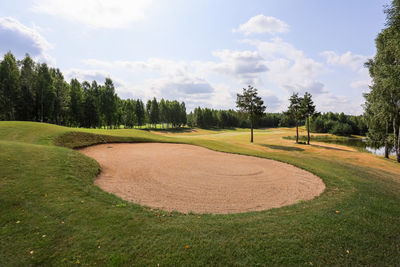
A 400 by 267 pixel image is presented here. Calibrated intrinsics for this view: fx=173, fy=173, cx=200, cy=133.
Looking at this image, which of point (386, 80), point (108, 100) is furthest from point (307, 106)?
point (108, 100)

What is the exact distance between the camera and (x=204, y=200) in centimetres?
1031

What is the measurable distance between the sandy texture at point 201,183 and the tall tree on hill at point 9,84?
40155 mm

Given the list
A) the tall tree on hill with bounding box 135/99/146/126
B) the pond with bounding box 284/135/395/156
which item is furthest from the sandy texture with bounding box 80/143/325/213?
the tall tree on hill with bounding box 135/99/146/126

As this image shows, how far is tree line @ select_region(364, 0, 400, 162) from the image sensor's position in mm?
14781

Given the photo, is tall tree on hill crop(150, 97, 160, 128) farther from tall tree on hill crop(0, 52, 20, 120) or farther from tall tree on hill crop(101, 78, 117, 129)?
tall tree on hill crop(0, 52, 20, 120)

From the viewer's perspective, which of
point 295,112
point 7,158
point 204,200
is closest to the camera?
point 204,200

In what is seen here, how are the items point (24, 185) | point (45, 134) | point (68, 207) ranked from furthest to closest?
point (45, 134) < point (24, 185) < point (68, 207)

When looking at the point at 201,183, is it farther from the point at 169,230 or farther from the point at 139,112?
the point at 139,112

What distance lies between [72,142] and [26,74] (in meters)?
42.6

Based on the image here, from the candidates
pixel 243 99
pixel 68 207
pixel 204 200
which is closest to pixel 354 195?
pixel 204 200

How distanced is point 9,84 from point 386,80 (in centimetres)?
6743

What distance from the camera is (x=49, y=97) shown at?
152ft

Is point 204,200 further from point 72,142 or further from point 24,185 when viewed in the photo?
point 72,142

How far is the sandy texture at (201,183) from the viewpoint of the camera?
996cm
